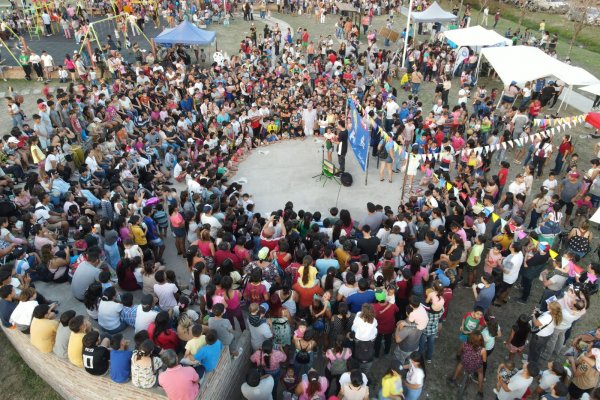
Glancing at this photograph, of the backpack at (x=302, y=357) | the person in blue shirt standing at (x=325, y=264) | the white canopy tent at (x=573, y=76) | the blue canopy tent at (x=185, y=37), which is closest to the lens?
the backpack at (x=302, y=357)

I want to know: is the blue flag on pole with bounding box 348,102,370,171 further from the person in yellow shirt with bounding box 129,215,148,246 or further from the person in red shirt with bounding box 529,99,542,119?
the person in red shirt with bounding box 529,99,542,119

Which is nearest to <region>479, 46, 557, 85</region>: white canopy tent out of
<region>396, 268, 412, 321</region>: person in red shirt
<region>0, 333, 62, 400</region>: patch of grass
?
<region>396, 268, 412, 321</region>: person in red shirt

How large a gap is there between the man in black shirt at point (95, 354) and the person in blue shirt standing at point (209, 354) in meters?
1.36

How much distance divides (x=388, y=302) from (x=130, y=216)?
590cm

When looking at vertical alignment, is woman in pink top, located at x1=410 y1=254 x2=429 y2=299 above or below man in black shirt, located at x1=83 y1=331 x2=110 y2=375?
below

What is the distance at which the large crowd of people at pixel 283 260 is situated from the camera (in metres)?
6.50

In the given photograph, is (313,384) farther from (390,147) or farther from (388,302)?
(390,147)

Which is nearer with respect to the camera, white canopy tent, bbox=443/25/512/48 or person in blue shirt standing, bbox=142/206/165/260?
person in blue shirt standing, bbox=142/206/165/260

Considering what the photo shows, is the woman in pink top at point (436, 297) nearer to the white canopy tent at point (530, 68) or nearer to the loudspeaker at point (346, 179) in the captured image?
the loudspeaker at point (346, 179)

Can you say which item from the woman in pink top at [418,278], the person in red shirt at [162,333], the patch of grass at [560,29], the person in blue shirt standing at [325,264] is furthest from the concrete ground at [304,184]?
the patch of grass at [560,29]

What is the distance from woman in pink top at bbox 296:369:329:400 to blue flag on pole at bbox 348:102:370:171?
7.34 m

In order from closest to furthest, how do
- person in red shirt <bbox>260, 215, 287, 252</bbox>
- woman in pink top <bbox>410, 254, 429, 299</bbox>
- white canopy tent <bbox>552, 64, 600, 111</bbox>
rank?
woman in pink top <bbox>410, 254, 429, 299</bbox> → person in red shirt <bbox>260, 215, 287, 252</bbox> → white canopy tent <bbox>552, 64, 600, 111</bbox>

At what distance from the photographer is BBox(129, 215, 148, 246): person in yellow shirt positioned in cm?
897

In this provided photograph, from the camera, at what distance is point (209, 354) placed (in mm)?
6133
